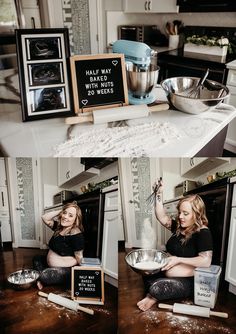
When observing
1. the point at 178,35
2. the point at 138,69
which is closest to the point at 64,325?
the point at 138,69

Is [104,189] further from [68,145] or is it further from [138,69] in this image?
[138,69]

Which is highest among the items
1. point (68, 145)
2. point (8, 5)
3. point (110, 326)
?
point (8, 5)

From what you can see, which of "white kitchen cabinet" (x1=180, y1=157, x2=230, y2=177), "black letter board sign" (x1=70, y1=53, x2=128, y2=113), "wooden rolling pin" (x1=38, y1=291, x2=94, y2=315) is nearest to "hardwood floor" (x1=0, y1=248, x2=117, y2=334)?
"wooden rolling pin" (x1=38, y1=291, x2=94, y2=315)

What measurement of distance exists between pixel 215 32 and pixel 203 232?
2.50 metres

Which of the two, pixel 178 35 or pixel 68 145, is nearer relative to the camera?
pixel 68 145

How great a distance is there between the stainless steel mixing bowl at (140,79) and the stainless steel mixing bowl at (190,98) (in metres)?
0.10

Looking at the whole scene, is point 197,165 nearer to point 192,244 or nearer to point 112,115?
point 192,244

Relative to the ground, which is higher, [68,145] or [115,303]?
[68,145]

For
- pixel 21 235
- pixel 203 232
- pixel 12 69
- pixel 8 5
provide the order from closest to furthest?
pixel 203 232 → pixel 21 235 → pixel 12 69 → pixel 8 5

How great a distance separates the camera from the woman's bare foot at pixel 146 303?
48.6 inches

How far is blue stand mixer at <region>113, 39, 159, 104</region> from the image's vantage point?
4.97 ft

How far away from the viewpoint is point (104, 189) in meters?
1.24

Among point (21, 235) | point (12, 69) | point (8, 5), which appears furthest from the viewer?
point (8, 5)

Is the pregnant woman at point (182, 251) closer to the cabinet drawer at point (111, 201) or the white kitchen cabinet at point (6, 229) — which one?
the cabinet drawer at point (111, 201)
